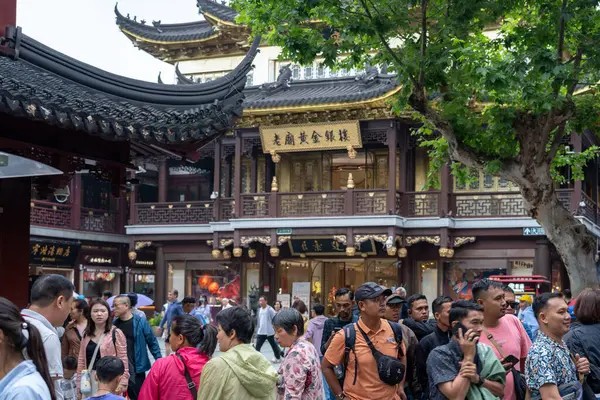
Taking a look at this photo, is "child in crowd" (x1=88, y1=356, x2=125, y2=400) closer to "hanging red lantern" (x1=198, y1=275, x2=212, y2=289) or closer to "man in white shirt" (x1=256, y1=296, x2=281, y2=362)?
"man in white shirt" (x1=256, y1=296, x2=281, y2=362)

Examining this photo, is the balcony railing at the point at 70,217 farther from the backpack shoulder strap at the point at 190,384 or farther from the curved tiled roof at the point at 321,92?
the backpack shoulder strap at the point at 190,384

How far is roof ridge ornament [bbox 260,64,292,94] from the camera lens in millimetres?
27922

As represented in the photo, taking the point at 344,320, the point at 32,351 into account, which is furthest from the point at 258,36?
the point at 32,351

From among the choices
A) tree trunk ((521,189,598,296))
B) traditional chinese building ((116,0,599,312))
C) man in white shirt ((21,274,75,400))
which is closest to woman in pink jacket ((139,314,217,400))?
man in white shirt ((21,274,75,400))

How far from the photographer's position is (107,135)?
8992 millimetres

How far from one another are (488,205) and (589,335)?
19.2 meters

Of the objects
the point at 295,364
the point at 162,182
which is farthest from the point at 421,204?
the point at 295,364

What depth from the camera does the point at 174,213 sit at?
2878cm

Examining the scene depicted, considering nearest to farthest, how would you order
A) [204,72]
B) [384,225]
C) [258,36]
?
[258,36] → [384,225] → [204,72]

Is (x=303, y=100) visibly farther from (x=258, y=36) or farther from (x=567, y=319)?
(x=567, y=319)

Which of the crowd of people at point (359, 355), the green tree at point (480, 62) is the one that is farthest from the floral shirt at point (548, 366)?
the green tree at point (480, 62)

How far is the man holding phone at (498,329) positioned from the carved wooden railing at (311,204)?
18.7 meters

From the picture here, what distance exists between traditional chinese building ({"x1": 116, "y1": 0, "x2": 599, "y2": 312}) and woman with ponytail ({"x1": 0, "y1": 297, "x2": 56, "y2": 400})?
20.6 meters

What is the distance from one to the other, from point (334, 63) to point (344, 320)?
475cm
